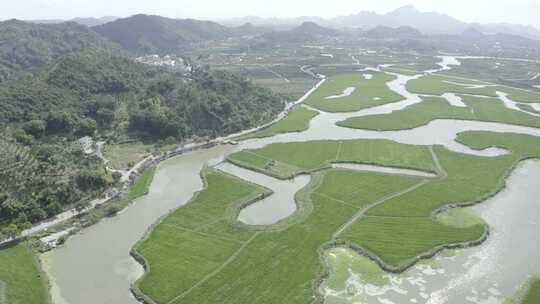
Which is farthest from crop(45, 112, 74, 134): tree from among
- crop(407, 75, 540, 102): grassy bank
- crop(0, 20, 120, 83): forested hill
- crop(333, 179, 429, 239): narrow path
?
crop(407, 75, 540, 102): grassy bank

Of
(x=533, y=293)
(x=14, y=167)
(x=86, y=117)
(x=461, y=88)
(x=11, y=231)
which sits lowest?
(x=533, y=293)

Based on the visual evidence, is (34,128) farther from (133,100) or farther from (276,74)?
(276,74)

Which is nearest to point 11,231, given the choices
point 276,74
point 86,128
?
point 86,128

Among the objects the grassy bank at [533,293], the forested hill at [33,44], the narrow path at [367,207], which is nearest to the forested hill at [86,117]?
the narrow path at [367,207]

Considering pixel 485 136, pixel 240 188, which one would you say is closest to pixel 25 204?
pixel 240 188

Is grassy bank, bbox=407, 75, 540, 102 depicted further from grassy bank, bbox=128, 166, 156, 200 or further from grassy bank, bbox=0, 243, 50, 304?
grassy bank, bbox=0, 243, 50, 304

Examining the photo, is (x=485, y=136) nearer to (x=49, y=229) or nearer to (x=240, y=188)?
(x=240, y=188)

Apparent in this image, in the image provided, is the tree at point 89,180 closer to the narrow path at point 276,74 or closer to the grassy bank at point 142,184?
the grassy bank at point 142,184
